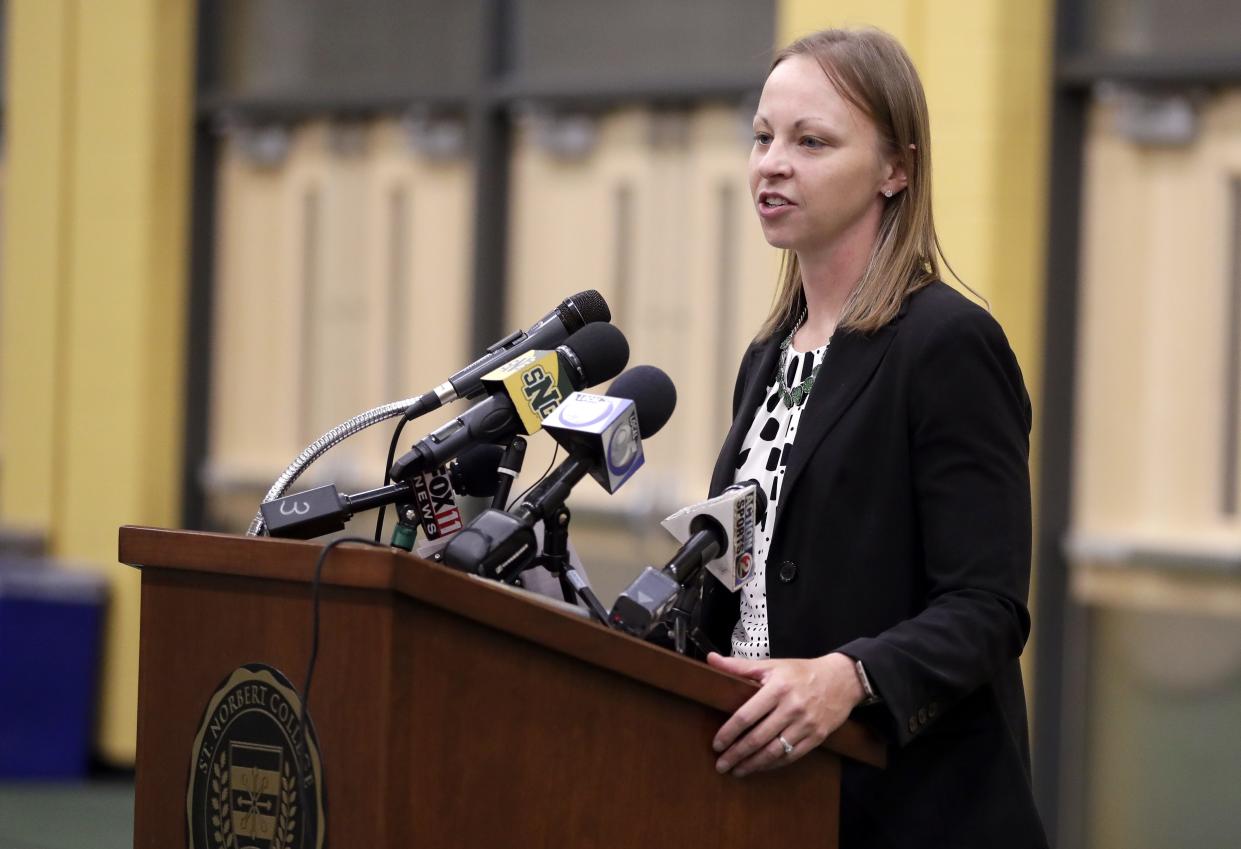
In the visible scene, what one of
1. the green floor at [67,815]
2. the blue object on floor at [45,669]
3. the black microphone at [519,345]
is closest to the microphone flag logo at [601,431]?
the black microphone at [519,345]

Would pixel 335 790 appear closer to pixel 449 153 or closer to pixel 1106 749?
pixel 1106 749

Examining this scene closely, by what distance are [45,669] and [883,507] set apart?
5561 mm

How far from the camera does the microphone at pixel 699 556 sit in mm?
1766

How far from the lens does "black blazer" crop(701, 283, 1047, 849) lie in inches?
75.3

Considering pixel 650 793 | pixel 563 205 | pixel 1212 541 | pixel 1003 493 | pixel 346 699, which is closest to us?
pixel 346 699

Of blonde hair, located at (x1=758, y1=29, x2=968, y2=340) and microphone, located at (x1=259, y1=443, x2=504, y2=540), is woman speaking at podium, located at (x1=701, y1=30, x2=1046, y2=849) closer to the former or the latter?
blonde hair, located at (x1=758, y1=29, x2=968, y2=340)

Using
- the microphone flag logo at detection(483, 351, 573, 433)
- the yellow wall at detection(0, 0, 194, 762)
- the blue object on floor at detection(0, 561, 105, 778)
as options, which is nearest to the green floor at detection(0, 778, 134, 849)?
the blue object on floor at detection(0, 561, 105, 778)

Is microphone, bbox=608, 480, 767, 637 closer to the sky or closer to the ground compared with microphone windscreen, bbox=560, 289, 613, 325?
closer to the ground

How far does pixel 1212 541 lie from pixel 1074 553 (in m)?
0.41

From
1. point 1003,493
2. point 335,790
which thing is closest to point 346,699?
point 335,790

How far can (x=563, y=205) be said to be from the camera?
20.8ft

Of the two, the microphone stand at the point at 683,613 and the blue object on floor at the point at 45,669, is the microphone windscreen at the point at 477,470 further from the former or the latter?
the blue object on floor at the point at 45,669

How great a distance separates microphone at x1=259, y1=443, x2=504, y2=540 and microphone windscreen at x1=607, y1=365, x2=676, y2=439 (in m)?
0.16

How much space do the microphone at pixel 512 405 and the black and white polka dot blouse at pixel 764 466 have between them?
34 cm
